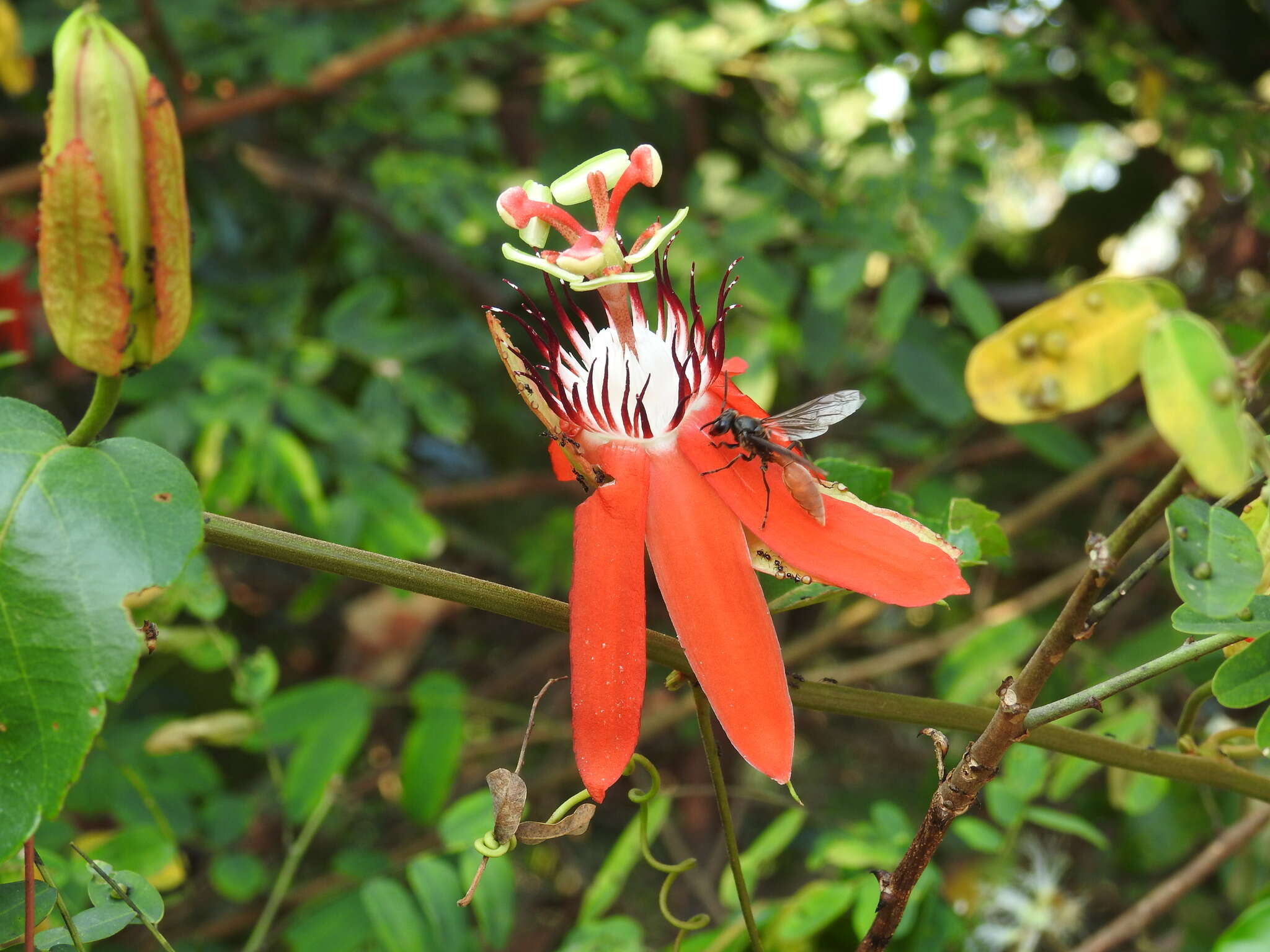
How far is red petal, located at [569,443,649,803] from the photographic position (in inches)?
22.9

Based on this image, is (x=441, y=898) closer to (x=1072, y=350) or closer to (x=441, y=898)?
(x=441, y=898)

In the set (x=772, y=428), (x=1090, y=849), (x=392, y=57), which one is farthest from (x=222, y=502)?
(x=1090, y=849)

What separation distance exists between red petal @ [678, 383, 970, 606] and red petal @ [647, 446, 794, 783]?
15 mm

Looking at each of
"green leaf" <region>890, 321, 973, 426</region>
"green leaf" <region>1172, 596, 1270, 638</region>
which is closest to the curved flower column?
"green leaf" <region>1172, 596, 1270, 638</region>

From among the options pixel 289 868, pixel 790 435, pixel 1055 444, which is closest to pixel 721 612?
pixel 790 435

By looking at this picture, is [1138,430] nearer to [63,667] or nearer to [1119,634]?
[1119,634]

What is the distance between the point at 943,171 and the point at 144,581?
4.36ft

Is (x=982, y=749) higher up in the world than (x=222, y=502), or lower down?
higher up

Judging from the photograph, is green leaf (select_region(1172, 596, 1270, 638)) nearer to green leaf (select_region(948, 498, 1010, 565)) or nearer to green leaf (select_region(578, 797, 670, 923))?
green leaf (select_region(948, 498, 1010, 565))

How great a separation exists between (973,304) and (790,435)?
866 mm

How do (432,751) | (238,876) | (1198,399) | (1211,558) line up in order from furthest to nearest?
(432,751), (238,876), (1211,558), (1198,399)

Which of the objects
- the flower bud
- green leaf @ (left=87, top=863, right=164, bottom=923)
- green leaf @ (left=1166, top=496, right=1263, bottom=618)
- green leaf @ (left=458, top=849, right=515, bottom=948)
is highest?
the flower bud

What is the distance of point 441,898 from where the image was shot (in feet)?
3.37

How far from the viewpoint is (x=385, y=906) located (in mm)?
1037
